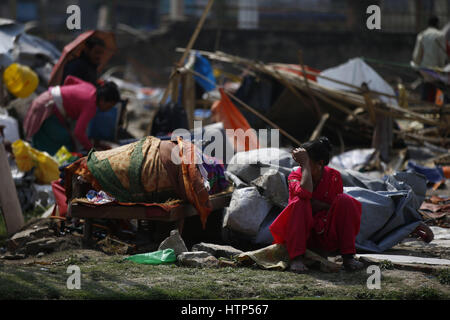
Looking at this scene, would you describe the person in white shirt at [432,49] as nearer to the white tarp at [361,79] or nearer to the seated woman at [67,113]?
the white tarp at [361,79]

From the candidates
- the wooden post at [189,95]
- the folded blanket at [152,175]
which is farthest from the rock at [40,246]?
the wooden post at [189,95]

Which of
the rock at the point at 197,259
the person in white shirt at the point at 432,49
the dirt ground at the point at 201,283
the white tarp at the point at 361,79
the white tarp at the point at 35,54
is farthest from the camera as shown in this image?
the person in white shirt at the point at 432,49

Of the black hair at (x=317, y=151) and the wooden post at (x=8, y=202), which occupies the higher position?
the black hair at (x=317, y=151)

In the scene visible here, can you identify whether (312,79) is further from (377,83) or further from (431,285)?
(431,285)

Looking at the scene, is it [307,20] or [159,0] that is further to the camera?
[159,0]

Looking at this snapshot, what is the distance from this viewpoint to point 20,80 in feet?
28.5

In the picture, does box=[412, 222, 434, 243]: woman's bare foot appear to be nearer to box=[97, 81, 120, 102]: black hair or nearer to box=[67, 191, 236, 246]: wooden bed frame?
box=[67, 191, 236, 246]: wooden bed frame

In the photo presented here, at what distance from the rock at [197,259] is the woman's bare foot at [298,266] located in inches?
20.4

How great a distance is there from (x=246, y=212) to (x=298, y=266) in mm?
887

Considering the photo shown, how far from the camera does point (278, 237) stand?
4789 mm

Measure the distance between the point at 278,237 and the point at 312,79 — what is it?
5300mm

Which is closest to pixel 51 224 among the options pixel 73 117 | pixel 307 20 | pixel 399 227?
pixel 73 117

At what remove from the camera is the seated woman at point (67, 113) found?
279 inches
